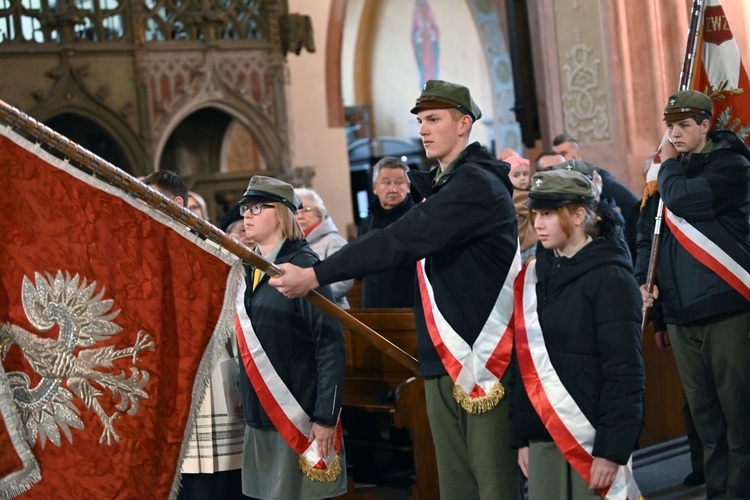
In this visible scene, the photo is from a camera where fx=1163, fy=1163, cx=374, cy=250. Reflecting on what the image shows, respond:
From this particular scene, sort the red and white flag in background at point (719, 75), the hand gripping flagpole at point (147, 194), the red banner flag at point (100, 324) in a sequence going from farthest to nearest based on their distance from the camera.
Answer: the red and white flag in background at point (719, 75)
the red banner flag at point (100, 324)
the hand gripping flagpole at point (147, 194)

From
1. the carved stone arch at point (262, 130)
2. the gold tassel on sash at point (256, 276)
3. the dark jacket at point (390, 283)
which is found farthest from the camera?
the carved stone arch at point (262, 130)

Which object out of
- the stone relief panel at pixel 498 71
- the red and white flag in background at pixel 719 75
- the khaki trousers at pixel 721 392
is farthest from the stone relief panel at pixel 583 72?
the stone relief panel at pixel 498 71

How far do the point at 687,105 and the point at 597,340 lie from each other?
1.47m

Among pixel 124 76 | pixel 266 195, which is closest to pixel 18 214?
pixel 266 195

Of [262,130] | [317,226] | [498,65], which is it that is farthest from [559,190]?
[498,65]

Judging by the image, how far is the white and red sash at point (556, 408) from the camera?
3.10 metres

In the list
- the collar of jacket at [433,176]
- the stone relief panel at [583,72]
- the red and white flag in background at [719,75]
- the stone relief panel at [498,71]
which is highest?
the stone relief panel at [498,71]

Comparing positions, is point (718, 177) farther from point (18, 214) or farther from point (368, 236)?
point (18, 214)

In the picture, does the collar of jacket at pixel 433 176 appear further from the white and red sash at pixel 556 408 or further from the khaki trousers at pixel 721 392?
the khaki trousers at pixel 721 392

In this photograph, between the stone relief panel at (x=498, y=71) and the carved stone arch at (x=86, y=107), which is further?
the stone relief panel at (x=498, y=71)

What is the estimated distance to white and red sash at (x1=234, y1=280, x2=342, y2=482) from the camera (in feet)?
12.0

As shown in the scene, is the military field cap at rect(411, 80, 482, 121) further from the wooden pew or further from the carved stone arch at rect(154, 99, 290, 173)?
the carved stone arch at rect(154, 99, 290, 173)

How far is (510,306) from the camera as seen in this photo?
3348 millimetres

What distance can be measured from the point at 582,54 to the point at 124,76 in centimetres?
433
